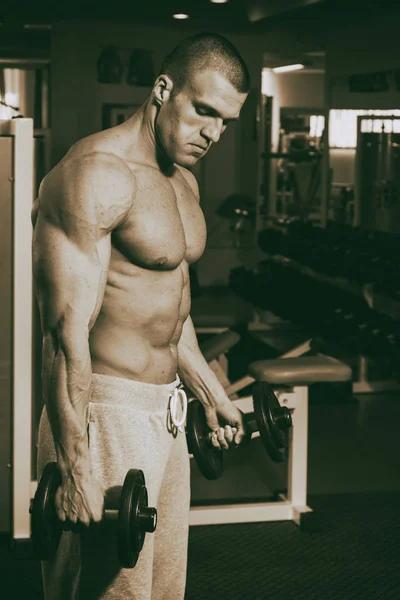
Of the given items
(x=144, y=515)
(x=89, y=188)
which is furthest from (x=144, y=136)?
(x=144, y=515)

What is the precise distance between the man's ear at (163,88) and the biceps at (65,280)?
0.31 metres

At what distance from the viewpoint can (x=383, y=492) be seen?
3707mm

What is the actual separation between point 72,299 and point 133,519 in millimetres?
382

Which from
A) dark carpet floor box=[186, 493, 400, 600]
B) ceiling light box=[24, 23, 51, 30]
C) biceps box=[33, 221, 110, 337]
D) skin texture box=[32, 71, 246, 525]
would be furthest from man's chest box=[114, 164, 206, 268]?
ceiling light box=[24, 23, 51, 30]

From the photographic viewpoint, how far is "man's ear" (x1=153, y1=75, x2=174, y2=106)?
1.64 m

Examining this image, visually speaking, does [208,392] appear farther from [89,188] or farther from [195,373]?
[89,188]

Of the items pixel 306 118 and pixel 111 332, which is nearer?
pixel 111 332

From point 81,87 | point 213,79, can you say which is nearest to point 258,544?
point 213,79

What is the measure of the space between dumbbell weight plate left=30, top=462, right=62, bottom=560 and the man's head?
62 cm

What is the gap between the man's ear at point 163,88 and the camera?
164 centimetres

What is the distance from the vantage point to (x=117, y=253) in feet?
5.51

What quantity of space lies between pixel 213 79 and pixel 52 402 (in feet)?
2.09

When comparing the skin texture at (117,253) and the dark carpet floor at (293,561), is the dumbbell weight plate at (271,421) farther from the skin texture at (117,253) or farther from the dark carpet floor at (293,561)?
the dark carpet floor at (293,561)

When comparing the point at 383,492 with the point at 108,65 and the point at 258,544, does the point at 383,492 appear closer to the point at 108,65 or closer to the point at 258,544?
the point at 258,544
